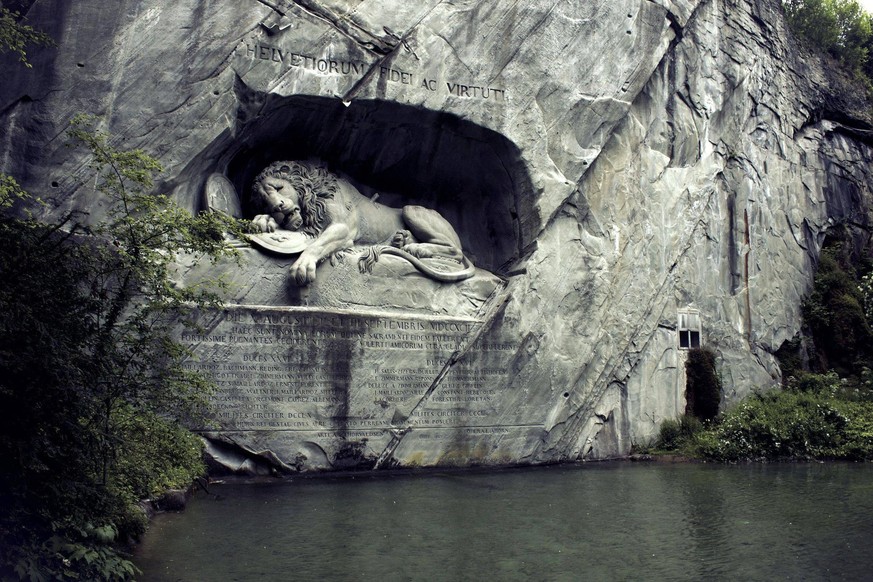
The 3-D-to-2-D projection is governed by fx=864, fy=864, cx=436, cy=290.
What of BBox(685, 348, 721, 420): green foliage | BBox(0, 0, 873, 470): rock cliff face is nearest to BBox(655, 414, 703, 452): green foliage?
BBox(0, 0, 873, 470): rock cliff face

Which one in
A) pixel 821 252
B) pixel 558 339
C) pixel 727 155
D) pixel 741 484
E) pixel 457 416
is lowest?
pixel 741 484

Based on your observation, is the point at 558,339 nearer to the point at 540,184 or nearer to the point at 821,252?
the point at 540,184

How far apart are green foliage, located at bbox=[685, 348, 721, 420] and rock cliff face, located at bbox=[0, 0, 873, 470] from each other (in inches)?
7.9

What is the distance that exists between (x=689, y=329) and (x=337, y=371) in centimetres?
657

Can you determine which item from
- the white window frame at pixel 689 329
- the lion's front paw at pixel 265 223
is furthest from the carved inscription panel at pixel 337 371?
the white window frame at pixel 689 329

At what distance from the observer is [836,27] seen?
2027 cm

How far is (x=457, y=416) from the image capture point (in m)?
11.8

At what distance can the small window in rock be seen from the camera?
14.5 metres

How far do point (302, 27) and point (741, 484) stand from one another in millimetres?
7964

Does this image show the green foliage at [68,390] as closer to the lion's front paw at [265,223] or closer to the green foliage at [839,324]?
the lion's front paw at [265,223]

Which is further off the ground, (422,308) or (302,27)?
(302,27)

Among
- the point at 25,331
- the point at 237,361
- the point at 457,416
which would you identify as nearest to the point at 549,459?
the point at 457,416

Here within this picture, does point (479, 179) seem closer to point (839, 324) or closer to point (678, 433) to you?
point (678, 433)

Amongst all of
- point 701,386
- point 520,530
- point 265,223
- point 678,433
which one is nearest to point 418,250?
point 265,223
